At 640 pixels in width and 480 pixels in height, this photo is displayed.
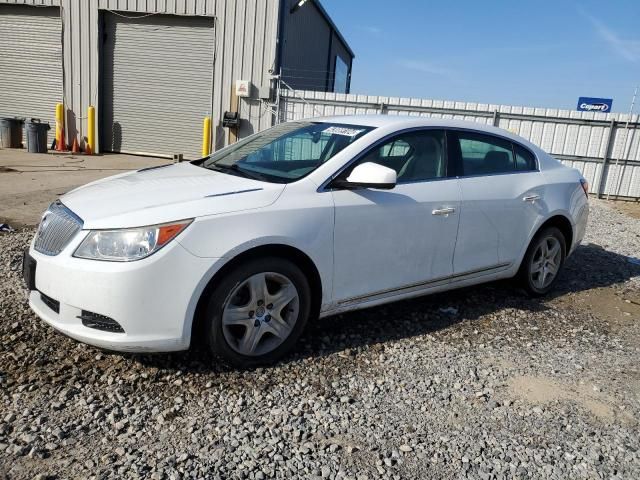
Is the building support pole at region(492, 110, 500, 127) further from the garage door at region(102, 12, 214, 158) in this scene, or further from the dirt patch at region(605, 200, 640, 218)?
the garage door at region(102, 12, 214, 158)

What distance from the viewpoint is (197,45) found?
575 inches

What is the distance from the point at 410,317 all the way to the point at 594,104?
1566 centimetres

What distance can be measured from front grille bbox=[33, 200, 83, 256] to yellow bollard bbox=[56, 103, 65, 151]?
13.3 meters

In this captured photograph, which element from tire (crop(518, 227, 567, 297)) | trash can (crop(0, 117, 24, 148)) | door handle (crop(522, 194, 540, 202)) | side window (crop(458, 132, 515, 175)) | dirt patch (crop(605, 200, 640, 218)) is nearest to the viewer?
side window (crop(458, 132, 515, 175))

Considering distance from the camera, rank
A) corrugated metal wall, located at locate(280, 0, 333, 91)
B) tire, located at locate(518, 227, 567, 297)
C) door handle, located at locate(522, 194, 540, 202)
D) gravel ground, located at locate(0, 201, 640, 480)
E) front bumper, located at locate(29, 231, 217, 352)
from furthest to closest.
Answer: corrugated metal wall, located at locate(280, 0, 333, 91)
tire, located at locate(518, 227, 567, 297)
door handle, located at locate(522, 194, 540, 202)
front bumper, located at locate(29, 231, 217, 352)
gravel ground, located at locate(0, 201, 640, 480)

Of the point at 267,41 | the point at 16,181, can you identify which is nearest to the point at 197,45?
the point at 267,41

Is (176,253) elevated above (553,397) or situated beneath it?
elevated above

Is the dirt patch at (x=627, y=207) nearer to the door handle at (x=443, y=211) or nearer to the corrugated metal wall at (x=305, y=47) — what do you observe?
the corrugated metal wall at (x=305, y=47)

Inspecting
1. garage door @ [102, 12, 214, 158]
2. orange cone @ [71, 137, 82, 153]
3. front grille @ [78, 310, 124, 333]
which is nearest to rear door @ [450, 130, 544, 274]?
front grille @ [78, 310, 124, 333]

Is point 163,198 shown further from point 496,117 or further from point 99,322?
point 496,117

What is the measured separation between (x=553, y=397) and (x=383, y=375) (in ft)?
3.47

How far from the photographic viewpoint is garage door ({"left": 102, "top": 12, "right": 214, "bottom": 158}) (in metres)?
14.7

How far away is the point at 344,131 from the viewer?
4.13m

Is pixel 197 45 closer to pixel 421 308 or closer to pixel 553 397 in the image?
pixel 421 308
